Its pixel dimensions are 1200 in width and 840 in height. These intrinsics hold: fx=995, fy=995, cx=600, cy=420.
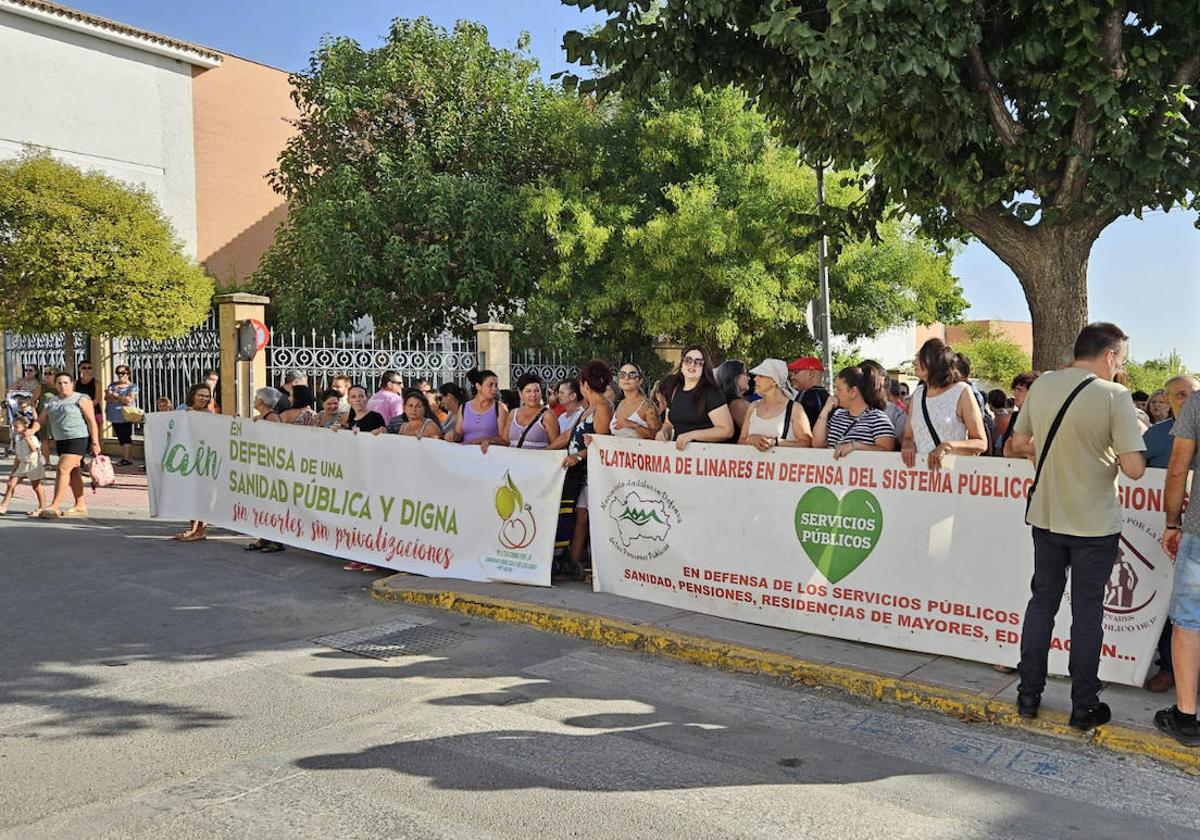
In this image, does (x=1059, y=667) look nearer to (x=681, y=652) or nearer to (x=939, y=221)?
(x=681, y=652)

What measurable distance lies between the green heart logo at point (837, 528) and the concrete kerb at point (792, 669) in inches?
27.1

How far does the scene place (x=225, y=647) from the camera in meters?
6.24

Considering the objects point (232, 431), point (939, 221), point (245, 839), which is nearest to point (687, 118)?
point (939, 221)

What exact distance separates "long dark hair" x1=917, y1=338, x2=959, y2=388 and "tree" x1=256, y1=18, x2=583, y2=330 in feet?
43.3

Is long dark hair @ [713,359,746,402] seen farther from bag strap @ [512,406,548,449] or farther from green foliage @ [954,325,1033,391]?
green foliage @ [954,325,1033,391]

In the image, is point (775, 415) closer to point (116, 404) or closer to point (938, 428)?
point (938, 428)

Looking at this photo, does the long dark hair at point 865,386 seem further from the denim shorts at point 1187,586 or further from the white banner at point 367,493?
the white banner at point 367,493

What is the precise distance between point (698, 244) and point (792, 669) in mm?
12456

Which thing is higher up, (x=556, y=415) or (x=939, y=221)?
(x=939, y=221)

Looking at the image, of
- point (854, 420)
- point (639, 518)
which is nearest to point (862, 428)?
point (854, 420)

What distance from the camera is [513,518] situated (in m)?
7.76

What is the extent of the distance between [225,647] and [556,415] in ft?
11.0

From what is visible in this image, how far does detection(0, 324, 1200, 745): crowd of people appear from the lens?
4543 millimetres

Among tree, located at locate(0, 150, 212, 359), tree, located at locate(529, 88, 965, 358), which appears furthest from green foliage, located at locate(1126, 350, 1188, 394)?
tree, located at locate(0, 150, 212, 359)
